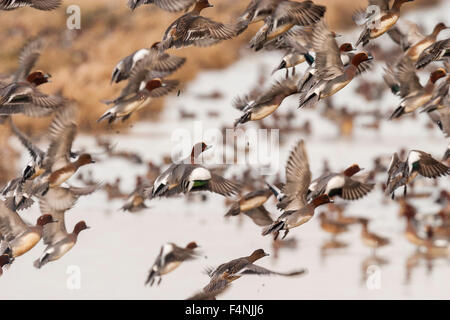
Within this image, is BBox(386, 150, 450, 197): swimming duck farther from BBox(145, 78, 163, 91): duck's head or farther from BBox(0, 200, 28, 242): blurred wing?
BBox(0, 200, 28, 242): blurred wing

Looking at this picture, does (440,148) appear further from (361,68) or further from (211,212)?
(361,68)

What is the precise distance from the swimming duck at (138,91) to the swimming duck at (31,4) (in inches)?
17.1

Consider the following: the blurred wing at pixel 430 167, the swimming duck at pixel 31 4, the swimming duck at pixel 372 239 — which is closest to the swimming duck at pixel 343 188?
the blurred wing at pixel 430 167

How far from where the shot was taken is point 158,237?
5.55 m

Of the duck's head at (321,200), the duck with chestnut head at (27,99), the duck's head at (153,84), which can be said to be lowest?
the duck's head at (321,200)

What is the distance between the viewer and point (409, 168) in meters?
3.30

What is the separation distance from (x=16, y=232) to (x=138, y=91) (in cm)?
77

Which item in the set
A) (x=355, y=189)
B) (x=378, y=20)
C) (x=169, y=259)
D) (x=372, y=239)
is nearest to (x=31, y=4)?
(x=169, y=259)

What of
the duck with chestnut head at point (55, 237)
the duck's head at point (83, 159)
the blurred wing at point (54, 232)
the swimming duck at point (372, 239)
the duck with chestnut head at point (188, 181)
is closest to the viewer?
the duck with chestnut head at point (188, 181)

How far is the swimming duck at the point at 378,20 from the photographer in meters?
3.29

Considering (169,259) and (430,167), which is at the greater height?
(430,167)

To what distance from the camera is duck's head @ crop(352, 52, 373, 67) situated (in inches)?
134

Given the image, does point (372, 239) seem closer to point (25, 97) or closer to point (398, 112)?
point (398, 112)

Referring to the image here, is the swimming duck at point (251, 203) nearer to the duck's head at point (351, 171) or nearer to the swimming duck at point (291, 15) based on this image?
the duck's head at point (351, 171)
